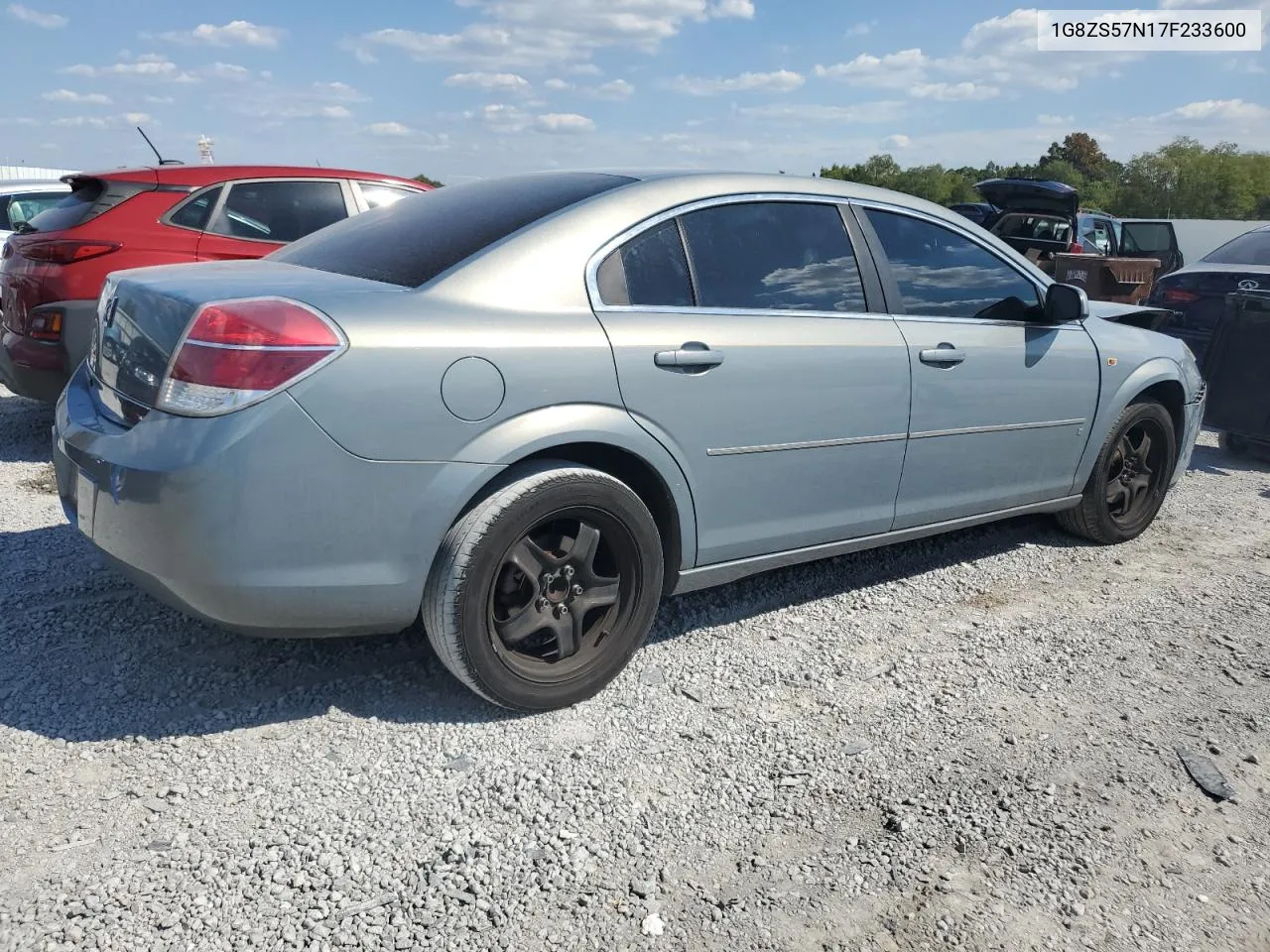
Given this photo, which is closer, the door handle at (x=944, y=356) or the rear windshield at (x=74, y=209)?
the door handle at (x=944, y=356)

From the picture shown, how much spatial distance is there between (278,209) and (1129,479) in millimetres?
5203

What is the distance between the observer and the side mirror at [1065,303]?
4.19 metres

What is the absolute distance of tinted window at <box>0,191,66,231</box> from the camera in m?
10.4

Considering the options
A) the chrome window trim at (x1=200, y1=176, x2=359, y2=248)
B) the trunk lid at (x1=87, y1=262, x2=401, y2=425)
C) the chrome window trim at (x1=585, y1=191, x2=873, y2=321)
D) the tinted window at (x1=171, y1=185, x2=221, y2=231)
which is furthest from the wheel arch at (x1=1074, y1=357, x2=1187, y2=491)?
the tinted window at (x1=171, y1=185, x2=221, y2=231)

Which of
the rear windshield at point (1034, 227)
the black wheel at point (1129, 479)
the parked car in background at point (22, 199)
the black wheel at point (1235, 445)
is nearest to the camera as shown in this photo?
the black wheel at point (1129, 479)

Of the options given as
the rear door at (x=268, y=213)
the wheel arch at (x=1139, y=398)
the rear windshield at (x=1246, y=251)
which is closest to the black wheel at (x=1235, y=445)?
the rear windshield at (x=1246, y=251)

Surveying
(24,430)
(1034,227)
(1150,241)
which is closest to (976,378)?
(24,430)

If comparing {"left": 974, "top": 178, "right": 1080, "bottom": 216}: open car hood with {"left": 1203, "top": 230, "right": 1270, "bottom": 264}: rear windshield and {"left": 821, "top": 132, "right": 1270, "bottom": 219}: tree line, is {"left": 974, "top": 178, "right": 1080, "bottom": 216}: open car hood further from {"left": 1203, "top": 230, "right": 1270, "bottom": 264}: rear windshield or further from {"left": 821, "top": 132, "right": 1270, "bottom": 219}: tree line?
{"left": 821, "top": 132, "right": 1270, "bottom": 219}: tree line

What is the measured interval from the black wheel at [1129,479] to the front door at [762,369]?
61.4 inches

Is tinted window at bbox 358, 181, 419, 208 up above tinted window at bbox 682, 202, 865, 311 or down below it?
above

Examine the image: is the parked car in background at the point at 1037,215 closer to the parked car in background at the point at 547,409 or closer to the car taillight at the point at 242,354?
the parked car in background at the point at 547,409

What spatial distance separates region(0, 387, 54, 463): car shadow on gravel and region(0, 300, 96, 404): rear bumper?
1.58ft

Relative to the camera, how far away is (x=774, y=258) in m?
3.49

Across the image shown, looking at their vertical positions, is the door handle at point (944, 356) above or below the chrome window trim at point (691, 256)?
below
